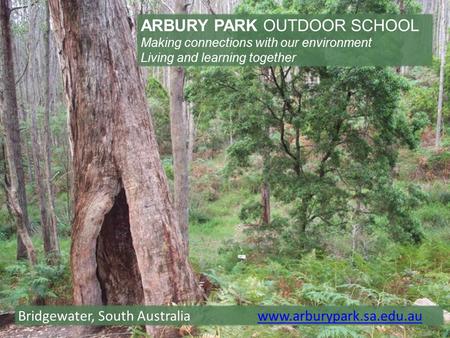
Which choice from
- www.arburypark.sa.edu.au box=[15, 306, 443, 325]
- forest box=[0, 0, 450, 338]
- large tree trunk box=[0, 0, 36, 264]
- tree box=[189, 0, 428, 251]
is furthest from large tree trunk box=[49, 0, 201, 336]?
tree box=[189, 0, 428, 251]

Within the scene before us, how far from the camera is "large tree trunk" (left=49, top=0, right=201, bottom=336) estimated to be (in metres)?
3.81

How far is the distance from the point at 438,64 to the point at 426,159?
221 inches

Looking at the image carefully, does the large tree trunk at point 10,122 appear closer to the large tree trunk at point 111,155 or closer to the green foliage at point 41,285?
the green foliage at point 41,285

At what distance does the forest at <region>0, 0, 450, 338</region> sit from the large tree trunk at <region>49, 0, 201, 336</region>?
0.01 m

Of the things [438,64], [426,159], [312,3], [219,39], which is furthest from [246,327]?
[438,64]

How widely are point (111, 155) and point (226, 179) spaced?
5.59m

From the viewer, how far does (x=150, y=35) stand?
15.1 feet

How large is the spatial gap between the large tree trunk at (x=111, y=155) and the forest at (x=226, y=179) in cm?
1

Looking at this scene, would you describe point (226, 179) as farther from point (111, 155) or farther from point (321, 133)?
point (111, 155)

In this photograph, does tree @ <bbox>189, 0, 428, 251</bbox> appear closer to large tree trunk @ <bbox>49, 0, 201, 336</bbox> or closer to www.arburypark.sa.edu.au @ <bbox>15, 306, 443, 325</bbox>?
large tree trunk @ <bbox>49, 0, 201, 336</bbox>

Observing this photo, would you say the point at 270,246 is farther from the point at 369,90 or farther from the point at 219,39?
the point at 219,39

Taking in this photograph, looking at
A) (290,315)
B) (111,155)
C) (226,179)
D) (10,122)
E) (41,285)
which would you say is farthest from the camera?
(226,179)

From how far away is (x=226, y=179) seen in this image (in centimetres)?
941

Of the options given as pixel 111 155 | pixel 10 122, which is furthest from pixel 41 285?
pixel 10 122
